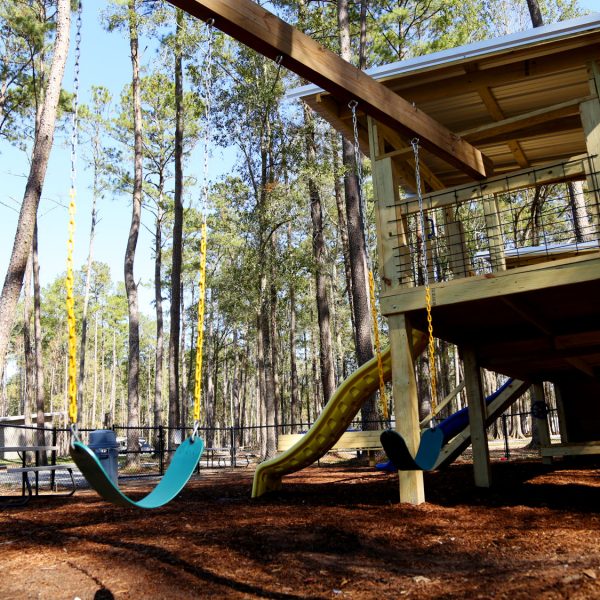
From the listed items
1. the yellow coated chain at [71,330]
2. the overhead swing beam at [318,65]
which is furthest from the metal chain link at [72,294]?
the overhead swing beam at [318,65]

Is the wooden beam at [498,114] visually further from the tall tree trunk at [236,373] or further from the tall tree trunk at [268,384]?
the tall tree trunk at [236,373]

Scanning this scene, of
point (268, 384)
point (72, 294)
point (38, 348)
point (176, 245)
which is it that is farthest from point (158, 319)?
point (72, 294)

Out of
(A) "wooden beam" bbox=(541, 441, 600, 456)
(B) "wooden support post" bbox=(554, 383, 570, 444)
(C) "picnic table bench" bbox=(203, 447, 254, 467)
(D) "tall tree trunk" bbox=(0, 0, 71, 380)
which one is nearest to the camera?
(A) "wooden beam" bbox=(541, 441, 600, 456)

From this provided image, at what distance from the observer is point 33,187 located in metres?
10.9

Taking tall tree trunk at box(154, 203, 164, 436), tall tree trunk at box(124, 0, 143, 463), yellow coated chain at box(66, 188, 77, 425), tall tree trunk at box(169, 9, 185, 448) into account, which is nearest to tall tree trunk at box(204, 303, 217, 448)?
tall tree trunk at box(154, 203, 164, 436)

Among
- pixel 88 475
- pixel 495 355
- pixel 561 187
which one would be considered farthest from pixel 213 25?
pixel 561 187

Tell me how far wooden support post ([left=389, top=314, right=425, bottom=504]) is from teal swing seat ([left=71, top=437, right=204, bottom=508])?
337 centimetres

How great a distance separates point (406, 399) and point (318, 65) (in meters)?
3.89

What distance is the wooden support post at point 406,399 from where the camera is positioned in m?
6.65

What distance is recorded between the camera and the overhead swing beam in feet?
13.9

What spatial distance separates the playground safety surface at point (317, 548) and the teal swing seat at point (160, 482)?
63cm

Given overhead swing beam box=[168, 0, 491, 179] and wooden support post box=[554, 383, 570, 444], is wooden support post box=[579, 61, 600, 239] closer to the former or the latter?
overhead swing beam box=[168, 0, 491, 179]

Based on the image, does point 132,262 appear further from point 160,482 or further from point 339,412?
point 160,482

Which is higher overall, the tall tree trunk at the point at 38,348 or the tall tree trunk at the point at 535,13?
the tall tree trunk at the point at 535,13
